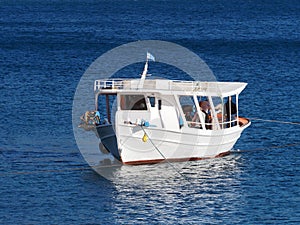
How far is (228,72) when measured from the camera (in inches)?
4291

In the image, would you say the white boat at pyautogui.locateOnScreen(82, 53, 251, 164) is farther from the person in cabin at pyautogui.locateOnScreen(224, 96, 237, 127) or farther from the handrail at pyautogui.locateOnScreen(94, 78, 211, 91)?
the person in cabin at pyautogui.locateOnScreen(224, 96, 237, 127)

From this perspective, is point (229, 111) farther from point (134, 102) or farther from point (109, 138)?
point (109, 138)

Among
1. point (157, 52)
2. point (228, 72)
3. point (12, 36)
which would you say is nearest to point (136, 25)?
point (12, 36)

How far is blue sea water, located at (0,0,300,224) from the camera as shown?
55.3m

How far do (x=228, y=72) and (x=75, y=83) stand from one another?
785 inches

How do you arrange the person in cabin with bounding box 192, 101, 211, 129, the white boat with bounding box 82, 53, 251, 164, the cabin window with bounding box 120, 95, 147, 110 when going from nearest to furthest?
1. the white boat with bounding box 82, 53, 251, 164
2. the cabin window with bounding box 120, 95, 147, 110
3. the person in cabin with bounding box 192, 101, 211, 129

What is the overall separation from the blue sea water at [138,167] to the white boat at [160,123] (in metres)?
1.04

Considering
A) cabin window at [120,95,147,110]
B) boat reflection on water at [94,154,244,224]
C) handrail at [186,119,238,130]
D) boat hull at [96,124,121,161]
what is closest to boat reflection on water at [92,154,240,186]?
boat reflection on water at [94,154,244,224]

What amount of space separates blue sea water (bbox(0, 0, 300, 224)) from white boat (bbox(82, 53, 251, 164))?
1039 mm

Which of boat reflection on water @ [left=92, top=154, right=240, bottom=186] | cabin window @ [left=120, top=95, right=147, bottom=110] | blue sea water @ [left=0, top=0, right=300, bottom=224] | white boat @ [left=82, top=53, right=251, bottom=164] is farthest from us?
cabin window @ [left=120, top=95, right=147, bottom=110]

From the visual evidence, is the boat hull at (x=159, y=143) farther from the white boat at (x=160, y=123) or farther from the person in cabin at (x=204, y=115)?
the person in cabin at (x=204, y=115)

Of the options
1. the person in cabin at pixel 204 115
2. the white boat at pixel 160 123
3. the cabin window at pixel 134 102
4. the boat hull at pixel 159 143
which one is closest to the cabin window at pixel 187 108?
the white boat at pixel 160 123

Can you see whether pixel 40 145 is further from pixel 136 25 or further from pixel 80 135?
pixel 136 25

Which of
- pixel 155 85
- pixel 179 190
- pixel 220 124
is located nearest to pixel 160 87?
pixel 155 85
